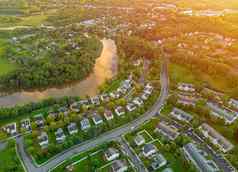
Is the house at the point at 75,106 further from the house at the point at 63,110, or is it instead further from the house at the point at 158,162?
the house at the point at 158,162

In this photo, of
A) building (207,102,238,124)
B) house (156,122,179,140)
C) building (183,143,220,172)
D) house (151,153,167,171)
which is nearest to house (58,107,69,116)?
house (156,122,179,140)

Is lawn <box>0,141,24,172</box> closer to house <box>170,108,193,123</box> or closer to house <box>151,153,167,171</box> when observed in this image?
house <box>151,153,167,171</box>

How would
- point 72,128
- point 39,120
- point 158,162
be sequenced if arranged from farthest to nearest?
point 39,120, point 72,128, point 158,162

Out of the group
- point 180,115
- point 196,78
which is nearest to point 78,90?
point 180,115

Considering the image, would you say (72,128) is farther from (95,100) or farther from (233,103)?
(233,103)

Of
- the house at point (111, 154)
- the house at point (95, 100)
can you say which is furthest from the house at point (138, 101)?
the house at point (111, 154)

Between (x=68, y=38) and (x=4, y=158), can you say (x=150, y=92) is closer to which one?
(x=4, y=158)
